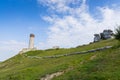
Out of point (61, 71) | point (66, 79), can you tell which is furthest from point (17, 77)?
point (66, 79)

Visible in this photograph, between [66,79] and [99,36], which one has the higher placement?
[99,36]

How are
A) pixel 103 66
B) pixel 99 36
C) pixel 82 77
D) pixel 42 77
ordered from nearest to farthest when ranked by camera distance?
pixel 82 77, pixel 103 66, pixel 42 77, pixel 99 36

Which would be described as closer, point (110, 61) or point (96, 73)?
point (96, 73)

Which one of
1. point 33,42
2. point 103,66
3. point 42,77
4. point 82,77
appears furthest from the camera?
point 33,42

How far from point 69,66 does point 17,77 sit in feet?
24.8

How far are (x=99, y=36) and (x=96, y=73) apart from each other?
43.8 meters

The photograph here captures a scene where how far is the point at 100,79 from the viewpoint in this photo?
19859mm

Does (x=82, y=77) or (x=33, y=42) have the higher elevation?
(x=33, y=42)

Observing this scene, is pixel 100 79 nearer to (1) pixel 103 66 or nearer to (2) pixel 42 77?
(1) pixel 103 66

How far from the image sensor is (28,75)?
3098 centimetres

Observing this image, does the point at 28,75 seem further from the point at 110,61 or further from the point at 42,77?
the point at 110,61

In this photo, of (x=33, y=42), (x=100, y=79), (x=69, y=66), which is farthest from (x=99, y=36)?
(x=100, y=79)

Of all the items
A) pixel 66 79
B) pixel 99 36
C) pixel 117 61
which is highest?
pixel 99 36

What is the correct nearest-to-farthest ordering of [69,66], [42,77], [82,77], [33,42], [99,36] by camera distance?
1. [82,77]
2. [42,77]
3. [69,66]
4. [99,36]
5. [33,42]
